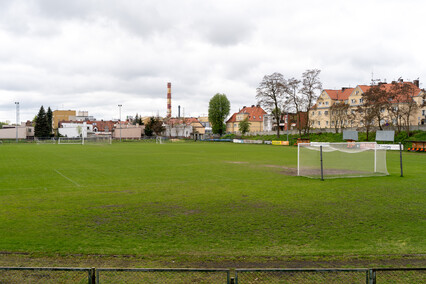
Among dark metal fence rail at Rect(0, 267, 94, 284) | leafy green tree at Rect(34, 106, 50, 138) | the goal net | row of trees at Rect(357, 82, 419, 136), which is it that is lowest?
dark metal fence rail at Rect(0, 267, 94, 284)

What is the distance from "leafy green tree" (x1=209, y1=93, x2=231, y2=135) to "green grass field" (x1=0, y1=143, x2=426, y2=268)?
106 meters

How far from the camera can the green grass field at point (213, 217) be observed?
812 cm

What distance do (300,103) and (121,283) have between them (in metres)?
79.7

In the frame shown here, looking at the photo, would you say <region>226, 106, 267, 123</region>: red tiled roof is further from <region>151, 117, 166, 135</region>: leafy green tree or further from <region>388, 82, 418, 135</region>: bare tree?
<region>388, 82, 418, 135</region>: bare tree

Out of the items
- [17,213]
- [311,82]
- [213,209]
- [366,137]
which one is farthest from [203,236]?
[311,82]

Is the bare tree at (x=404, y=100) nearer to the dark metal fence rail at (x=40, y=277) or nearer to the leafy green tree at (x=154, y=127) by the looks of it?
the dark metal fence rail at (x=40, y=277)

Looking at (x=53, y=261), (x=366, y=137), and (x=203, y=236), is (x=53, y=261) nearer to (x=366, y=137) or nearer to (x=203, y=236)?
(x=203, y=236)

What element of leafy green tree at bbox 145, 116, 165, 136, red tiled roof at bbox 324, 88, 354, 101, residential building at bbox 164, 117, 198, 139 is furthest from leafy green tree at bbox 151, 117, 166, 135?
red tiled roof at bbox 324, 88, 354, 101

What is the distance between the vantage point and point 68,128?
134500 millimetres

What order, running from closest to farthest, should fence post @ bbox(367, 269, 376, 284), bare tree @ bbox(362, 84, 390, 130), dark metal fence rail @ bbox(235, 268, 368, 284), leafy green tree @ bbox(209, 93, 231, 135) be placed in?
1. fence post @ bbox(367, 269, 376, 284)
2. dark metal fence rail @ bbox(235, 268, 368, 284)
3. bare tree @ bbox(362, 84, 390, 130)
4. leafy green tree @ bbox(209, 93, 231, 135)

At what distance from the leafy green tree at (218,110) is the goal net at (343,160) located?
99.2 m

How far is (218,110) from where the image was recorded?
412 feet

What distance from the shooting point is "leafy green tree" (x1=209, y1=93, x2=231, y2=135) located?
125000mm

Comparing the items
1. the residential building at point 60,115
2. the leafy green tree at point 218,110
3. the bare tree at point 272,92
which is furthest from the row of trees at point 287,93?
the residential building at point 60,115
